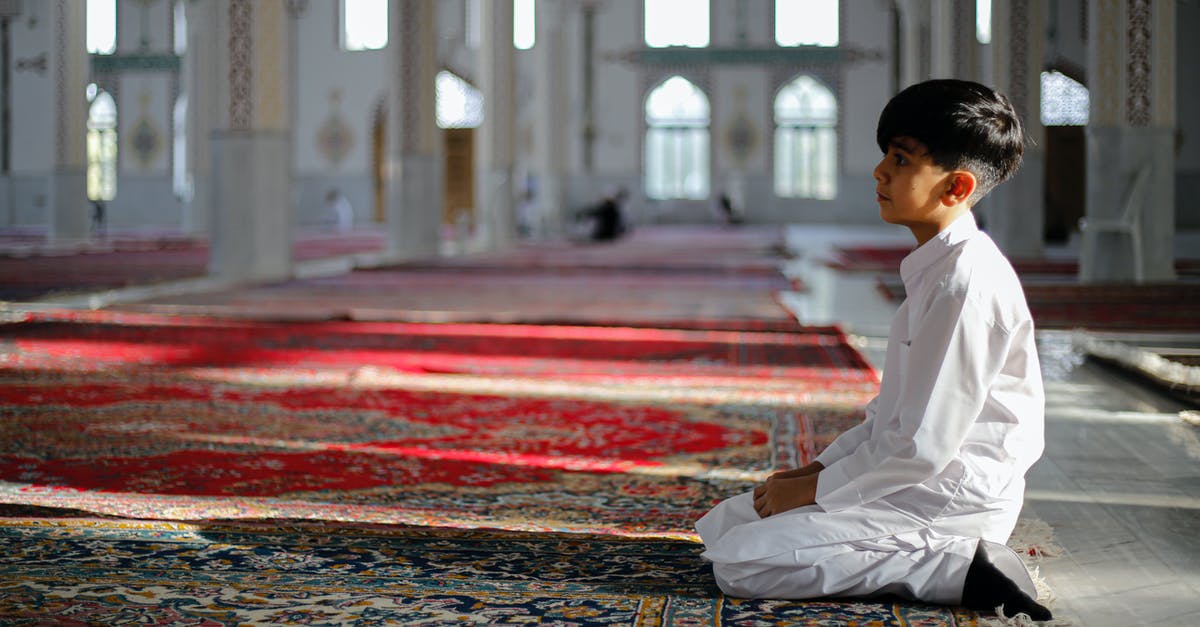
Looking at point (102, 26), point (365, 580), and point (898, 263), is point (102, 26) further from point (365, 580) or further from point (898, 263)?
point (365, 580)

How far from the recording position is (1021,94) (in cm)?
1041

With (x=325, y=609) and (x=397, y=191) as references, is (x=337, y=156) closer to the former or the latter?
(x=397, y=191)

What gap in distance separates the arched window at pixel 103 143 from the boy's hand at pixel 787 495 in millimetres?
22931

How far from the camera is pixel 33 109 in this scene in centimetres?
2245

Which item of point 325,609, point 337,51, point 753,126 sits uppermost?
point 337,51

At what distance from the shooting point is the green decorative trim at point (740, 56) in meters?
21.2

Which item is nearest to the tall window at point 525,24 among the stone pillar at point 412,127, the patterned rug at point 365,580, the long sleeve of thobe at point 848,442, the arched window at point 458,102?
the arched window at point 458,102

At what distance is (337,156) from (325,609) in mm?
21667

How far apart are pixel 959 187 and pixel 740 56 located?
66.0ft

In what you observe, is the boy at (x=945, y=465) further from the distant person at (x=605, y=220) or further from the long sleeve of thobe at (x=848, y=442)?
the distant person at (x=605, y=220)

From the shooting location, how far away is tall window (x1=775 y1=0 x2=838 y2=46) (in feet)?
70.4

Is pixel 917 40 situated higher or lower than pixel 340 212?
higher

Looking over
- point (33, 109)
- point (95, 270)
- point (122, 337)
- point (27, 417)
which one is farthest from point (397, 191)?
point (33, 109)

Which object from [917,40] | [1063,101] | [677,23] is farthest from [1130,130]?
[677,23]
